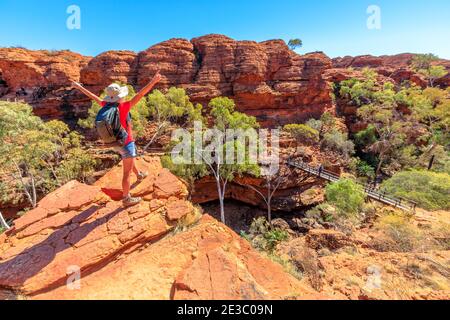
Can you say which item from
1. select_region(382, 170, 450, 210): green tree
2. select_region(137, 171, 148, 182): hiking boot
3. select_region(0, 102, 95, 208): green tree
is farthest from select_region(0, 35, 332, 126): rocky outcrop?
select_region(137, 171, 148, 182): hiking boot

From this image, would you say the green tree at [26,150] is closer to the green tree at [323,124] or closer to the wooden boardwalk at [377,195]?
the wooden boardwalk at [377,195]

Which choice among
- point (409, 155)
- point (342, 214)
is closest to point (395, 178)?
point (342, 214)

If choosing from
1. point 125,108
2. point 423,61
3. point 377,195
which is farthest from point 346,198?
point 423,61

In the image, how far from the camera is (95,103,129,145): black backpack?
283 centimetres

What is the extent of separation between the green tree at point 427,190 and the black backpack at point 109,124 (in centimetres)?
1556

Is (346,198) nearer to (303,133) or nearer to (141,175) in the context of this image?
(303,133)

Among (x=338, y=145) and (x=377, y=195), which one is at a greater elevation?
(x=338, y=145)

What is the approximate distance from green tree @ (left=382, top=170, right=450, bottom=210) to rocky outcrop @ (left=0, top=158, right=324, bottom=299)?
13.8 meters

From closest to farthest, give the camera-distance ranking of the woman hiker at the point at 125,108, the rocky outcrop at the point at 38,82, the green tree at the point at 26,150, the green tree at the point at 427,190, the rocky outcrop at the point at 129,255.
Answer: the rocky outcrop at the point at 129,255
the woman hiker at the point at 125,108
the green tree at the point at 26,150
the green tree at the point at 427,190
the rocky outcrop at the point at 38,82

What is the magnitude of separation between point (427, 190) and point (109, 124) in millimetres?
16247

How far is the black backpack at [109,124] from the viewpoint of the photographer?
2.83 metres

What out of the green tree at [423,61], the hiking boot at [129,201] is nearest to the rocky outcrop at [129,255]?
the hiking boot at [129,201]

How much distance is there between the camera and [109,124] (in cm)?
283

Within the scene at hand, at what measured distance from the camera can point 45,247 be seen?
3023mm
